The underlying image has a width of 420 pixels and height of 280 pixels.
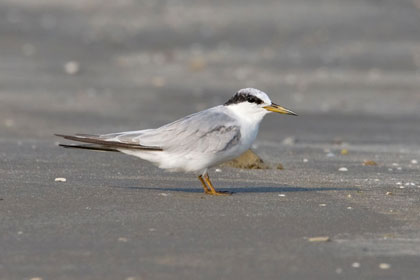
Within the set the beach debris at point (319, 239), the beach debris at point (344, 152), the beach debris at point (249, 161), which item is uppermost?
the beach debris at point (344, 152)

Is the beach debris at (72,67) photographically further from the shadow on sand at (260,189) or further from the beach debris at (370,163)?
the shadow on sand at (260,189)

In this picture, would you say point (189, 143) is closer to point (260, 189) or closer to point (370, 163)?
point (260, 189)

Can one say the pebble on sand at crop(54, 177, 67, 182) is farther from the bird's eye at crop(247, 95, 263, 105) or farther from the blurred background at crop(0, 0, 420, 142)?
Result: the blurred background at crop(0, 0, 420, 142)

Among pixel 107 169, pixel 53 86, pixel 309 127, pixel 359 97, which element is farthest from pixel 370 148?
pixel 53 86

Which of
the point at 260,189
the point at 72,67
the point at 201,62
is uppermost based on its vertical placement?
the point at 201,62

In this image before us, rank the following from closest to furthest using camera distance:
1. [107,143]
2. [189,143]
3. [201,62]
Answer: [107,143] < [189,143] < [201,62]

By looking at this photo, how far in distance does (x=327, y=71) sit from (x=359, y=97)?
1.53 metres

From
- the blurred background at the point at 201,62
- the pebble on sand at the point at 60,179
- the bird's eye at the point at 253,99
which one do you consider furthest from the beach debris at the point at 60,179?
the blurred background at the point at 201,62

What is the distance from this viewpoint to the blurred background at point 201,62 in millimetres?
11219

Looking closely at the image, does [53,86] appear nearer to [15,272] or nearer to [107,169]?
[107,169]

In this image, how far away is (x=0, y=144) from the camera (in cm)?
855

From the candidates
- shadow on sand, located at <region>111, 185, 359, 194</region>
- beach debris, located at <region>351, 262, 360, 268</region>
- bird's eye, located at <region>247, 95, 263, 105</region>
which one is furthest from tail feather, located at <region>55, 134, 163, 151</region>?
beach debris, located at <region>351, 262, 360, 268</region>

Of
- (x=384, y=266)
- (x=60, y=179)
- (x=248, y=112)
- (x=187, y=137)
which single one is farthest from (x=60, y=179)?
(x=384, y=266)

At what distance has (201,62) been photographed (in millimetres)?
14680
